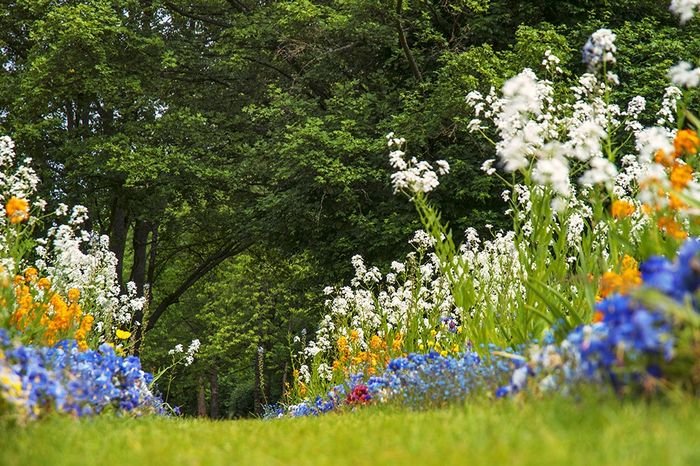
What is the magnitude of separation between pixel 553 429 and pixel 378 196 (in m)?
11.9

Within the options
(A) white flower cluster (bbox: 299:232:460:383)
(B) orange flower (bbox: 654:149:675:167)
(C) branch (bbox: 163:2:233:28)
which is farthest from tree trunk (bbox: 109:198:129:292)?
(B) orange flower (bbox: 654:149:675:167)

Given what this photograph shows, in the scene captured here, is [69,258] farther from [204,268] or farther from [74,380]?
[204,268]

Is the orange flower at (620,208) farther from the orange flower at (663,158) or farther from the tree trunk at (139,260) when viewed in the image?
the tree trunk at (139,260)

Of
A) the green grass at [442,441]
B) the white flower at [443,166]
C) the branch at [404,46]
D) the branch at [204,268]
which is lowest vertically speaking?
the branch at [204,268]

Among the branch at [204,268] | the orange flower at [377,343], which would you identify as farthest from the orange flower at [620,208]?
the branch at [204,268]

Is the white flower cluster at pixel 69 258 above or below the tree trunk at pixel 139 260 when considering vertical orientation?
above

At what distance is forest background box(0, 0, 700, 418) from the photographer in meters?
13.8

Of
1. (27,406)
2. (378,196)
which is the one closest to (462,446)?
(27,406)

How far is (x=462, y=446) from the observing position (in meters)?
2.93

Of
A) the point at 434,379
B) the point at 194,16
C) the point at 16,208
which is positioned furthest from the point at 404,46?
the point at 434,379

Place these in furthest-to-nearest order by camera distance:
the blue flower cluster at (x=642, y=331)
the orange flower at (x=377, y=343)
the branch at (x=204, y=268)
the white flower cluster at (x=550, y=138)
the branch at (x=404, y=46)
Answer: the branch at (x=204, y=268)
the branch at (x=404, y=46)
the orange flower at (x=377, y=343)
the white flower cluster at (x=550, y=138)
the blue flower cluster at (x=642, y=331)

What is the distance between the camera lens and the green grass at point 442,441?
265 centimetres

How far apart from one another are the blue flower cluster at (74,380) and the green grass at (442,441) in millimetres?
213

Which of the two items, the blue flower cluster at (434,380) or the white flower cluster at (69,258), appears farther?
the white flower cluster at (69,258)
